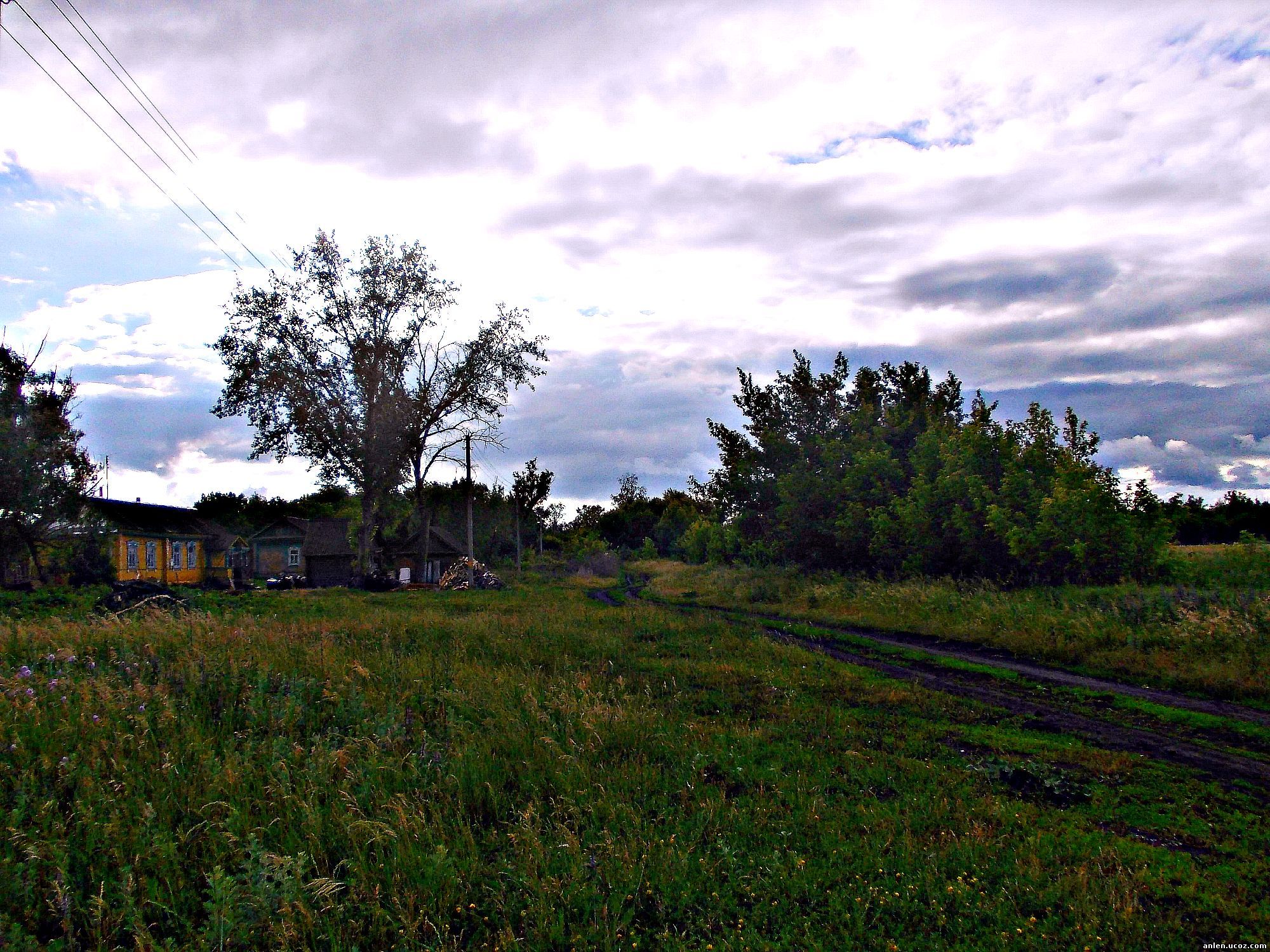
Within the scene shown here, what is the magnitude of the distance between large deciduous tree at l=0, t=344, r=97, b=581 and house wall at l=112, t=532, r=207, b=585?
13.6 metres

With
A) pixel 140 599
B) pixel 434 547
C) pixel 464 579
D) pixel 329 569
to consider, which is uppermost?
pixel 434 547

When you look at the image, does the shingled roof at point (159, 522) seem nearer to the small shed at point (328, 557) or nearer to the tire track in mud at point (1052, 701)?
the small shed at point (328, 557)

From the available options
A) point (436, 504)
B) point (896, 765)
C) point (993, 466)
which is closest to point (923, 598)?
point (993, 466)

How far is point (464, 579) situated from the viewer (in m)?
42.3

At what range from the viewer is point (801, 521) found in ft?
107

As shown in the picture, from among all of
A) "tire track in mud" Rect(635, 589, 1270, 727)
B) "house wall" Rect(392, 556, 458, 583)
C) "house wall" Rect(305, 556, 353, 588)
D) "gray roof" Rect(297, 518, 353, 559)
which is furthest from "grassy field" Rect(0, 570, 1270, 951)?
"house wall" Rect(392, 556, 458, 583)

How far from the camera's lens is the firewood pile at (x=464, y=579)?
41.2 metres

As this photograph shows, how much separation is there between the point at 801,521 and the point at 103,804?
30.0m

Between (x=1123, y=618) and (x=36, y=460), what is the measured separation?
3475cm

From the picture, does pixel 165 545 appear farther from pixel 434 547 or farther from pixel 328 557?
pixel 434 547

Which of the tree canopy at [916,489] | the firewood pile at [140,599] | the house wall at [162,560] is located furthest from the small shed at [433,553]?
the firewood pile at [140,599]

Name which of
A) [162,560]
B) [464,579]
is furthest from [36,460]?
[162,560]

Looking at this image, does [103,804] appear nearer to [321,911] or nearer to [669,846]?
[321,911]

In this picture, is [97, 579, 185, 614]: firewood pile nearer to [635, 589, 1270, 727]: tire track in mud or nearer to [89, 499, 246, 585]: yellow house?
[635, 589, 1270, 727]: tire track in mud
